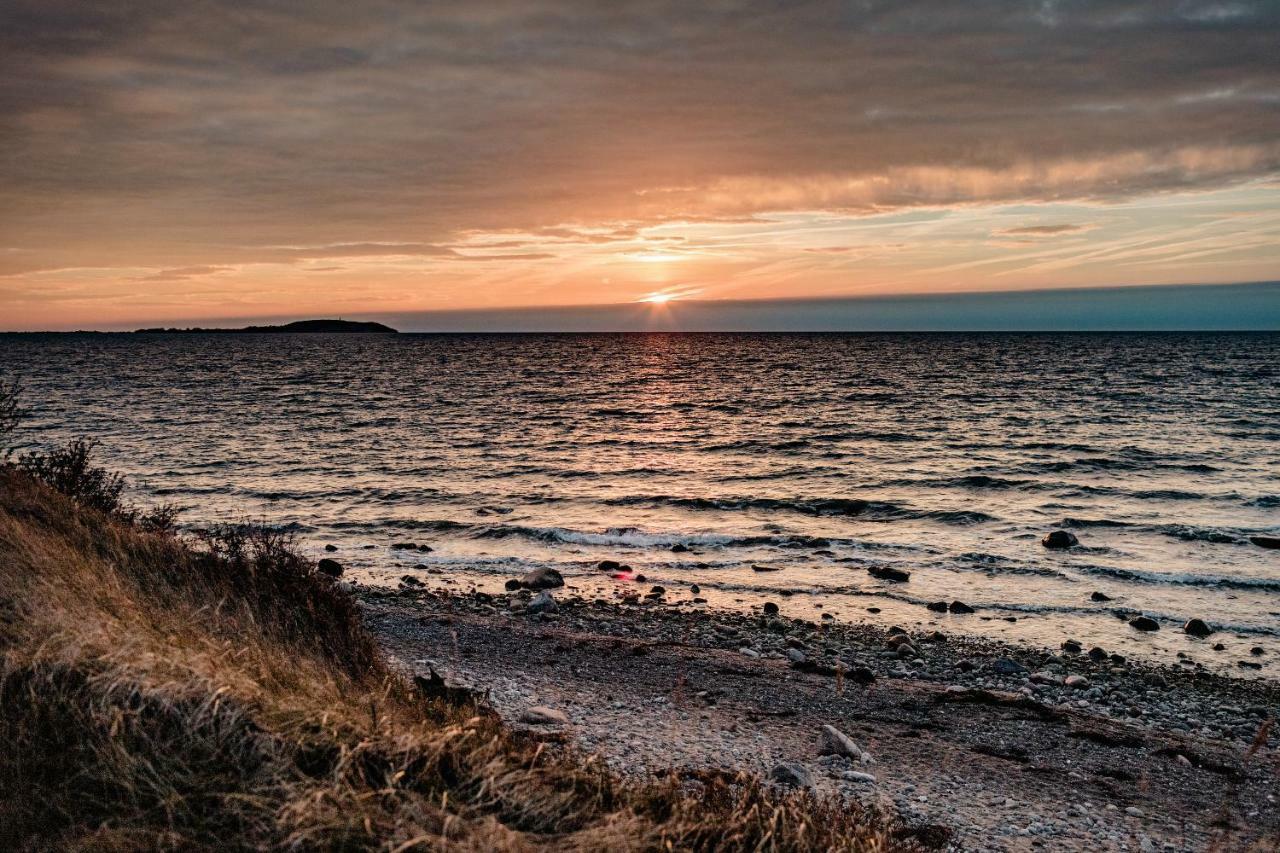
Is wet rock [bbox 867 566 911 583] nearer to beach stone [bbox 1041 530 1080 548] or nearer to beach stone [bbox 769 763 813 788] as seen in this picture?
beach stone [bbox 1041 530 1080 548]

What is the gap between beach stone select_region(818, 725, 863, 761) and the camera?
29.7 feet

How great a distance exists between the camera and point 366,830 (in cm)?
436

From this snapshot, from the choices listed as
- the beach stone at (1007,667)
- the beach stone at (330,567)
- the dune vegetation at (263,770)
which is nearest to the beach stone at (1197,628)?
the beach stone at (1007,667)

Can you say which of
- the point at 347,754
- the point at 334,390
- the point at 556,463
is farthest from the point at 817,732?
the point at 334,390

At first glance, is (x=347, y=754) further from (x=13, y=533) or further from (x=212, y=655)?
(x=13, y=533)

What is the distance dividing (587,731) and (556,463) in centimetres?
2323

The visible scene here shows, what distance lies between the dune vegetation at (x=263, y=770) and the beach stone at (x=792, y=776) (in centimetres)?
111

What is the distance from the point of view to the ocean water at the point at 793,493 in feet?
54.3

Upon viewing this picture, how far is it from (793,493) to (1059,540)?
848 cm

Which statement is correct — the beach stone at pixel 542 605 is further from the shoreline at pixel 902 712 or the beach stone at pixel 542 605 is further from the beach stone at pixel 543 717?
the beach stone at pixel 543 717

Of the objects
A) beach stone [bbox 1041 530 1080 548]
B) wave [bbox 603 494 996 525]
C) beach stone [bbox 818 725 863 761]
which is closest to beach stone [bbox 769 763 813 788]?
beach stone [bbox 818 725 863 761]

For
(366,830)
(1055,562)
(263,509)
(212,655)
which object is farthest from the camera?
(263,509)

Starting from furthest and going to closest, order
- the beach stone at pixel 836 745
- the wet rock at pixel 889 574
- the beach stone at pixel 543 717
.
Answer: the wet rock at pixel 889 574 → the beach stone at pixel 543 717 → the beach stone at pixel 836 745

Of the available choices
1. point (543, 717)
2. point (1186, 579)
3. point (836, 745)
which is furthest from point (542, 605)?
point (1186, 579)
